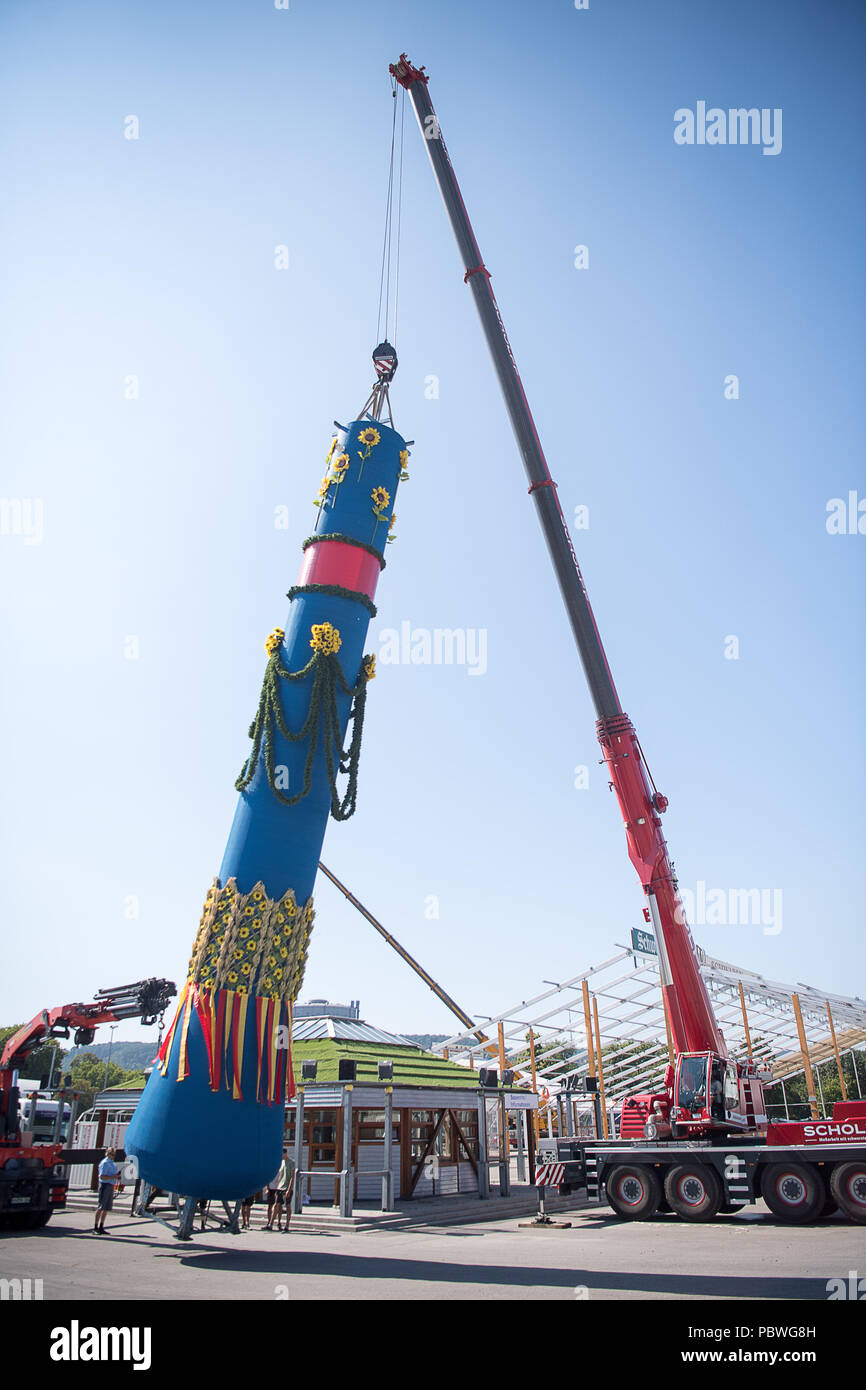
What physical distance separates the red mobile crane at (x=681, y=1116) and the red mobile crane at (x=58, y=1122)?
1016 centimetres

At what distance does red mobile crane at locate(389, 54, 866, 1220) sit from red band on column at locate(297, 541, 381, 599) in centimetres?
596

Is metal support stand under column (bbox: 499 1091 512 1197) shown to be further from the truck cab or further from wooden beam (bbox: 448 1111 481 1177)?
the truck cab

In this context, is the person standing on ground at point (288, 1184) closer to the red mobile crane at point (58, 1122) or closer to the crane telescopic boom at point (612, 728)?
the red mobile crane at point (58, 1122)

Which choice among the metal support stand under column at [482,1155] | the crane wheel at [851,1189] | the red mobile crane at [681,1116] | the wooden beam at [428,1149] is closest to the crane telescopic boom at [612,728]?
the red mobile crane at [681,1116]

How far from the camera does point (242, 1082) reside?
11.9m

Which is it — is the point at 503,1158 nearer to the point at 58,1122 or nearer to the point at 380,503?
the point at 58,1122

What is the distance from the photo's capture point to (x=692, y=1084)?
16.8m

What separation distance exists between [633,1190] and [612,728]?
9.57 meters

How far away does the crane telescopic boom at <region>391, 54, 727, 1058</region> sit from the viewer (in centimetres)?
1697

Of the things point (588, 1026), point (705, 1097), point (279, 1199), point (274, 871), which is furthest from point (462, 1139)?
point (274, 871)

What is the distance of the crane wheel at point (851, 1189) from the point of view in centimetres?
1503

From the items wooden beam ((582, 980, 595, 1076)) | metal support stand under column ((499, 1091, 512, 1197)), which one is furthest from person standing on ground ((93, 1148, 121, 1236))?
wooden beam ((582, 980, 595, 1076))
